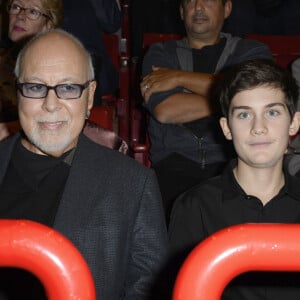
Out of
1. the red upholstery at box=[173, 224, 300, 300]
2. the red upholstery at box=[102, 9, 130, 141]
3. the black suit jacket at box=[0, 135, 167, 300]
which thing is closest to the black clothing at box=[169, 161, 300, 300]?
the black suit jacket at box=[0, 135, 167, 300]

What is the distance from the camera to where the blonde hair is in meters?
2.53

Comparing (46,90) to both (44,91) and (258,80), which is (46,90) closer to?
(44,91)

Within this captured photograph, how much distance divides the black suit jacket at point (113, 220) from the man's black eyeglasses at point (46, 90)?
128mm

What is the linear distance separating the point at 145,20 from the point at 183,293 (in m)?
3.30

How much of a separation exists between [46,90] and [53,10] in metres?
1.22

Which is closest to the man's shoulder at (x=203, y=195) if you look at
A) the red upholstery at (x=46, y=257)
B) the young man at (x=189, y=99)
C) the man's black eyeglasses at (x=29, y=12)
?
the young man at (x=189, y=99)

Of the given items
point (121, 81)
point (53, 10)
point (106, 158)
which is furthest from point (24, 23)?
point (106, 158)

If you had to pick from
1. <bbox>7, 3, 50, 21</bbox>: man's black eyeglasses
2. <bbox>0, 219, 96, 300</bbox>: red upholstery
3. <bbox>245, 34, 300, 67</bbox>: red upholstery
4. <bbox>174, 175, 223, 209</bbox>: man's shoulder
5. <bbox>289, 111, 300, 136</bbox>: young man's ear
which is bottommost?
<bbox>174, 175, 223, 209</bbox>: man's shoulder

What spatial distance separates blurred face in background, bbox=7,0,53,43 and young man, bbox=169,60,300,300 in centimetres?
120

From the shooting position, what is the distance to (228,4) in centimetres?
270

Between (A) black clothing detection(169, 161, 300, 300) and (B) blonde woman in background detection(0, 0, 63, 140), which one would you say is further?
(B) blonde woman in background detection(0, 0, 63, 140)

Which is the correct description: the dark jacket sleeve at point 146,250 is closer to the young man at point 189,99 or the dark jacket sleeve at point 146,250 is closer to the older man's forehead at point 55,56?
the older man's forehead at point 55,56

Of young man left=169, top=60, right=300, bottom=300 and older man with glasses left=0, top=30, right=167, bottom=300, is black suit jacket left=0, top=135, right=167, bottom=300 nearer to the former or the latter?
older man with glasses left=0, top=30, right=167, bottom=300

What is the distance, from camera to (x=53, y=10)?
2.54 m
